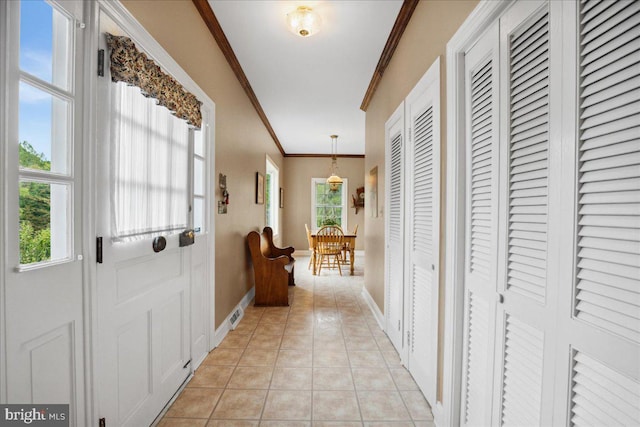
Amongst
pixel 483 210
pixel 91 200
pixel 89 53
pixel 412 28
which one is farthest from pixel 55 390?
pixel 412 28

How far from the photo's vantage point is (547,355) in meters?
0.97

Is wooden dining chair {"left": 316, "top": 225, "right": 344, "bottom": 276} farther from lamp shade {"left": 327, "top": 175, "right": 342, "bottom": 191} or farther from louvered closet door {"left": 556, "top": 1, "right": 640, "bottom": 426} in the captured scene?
louvered closet door {"left": 556, "top": 1, "right": 640, "bottom": 426}

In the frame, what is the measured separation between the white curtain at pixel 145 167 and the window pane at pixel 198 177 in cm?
22

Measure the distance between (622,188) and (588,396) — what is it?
0.57m

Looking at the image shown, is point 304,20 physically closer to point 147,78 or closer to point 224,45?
point 224,45

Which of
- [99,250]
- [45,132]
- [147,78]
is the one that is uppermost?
[147,78]

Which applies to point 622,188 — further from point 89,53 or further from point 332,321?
point 332,321

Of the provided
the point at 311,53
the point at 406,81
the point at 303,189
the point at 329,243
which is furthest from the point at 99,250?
the point at 303,189

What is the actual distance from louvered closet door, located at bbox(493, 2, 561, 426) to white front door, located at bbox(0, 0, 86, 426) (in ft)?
5.47

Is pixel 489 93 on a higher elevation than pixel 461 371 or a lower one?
higher

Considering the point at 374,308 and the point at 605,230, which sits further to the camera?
the point at 374,308

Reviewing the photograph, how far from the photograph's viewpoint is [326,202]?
8648mm

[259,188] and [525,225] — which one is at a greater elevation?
[259,188]

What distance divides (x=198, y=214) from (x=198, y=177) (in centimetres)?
30
